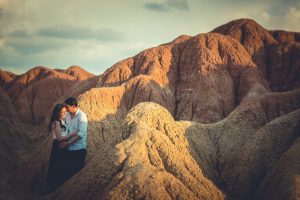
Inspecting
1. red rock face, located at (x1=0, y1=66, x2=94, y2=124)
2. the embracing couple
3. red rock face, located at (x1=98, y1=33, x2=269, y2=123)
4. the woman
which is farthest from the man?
red rock face, located at (x1=0, y1=66, x2=94, y2=124)

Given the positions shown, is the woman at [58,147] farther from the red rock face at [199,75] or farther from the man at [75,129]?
the red rock face at [199,75]

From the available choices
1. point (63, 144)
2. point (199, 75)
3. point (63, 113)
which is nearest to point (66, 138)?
point (63, 144)

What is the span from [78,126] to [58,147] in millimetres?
824

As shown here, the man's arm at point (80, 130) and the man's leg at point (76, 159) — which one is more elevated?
the man's arm at point (80, 130)

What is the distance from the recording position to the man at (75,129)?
10.0m

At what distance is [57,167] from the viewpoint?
1047 cm

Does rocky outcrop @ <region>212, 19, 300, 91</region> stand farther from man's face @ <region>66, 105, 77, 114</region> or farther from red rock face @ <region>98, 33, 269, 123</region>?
man's face @ <region>66, 105, 77, 114</region>

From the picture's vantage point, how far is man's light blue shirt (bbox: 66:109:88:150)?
1004cm

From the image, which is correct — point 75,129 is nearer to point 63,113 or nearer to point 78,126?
point 78,126

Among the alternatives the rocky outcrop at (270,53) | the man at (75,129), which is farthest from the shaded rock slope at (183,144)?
the rocky outcrop at (270,53)

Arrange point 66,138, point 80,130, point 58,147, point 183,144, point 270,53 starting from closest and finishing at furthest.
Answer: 1. point 66,138
2. point 80,130
3. point 58,147
4. point 183,144
5. point 270,53

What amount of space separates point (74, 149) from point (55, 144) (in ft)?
1.79

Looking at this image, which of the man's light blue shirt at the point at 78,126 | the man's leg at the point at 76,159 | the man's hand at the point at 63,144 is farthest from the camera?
the man's leg at the point at 76,159

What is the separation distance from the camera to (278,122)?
48.4 ft
